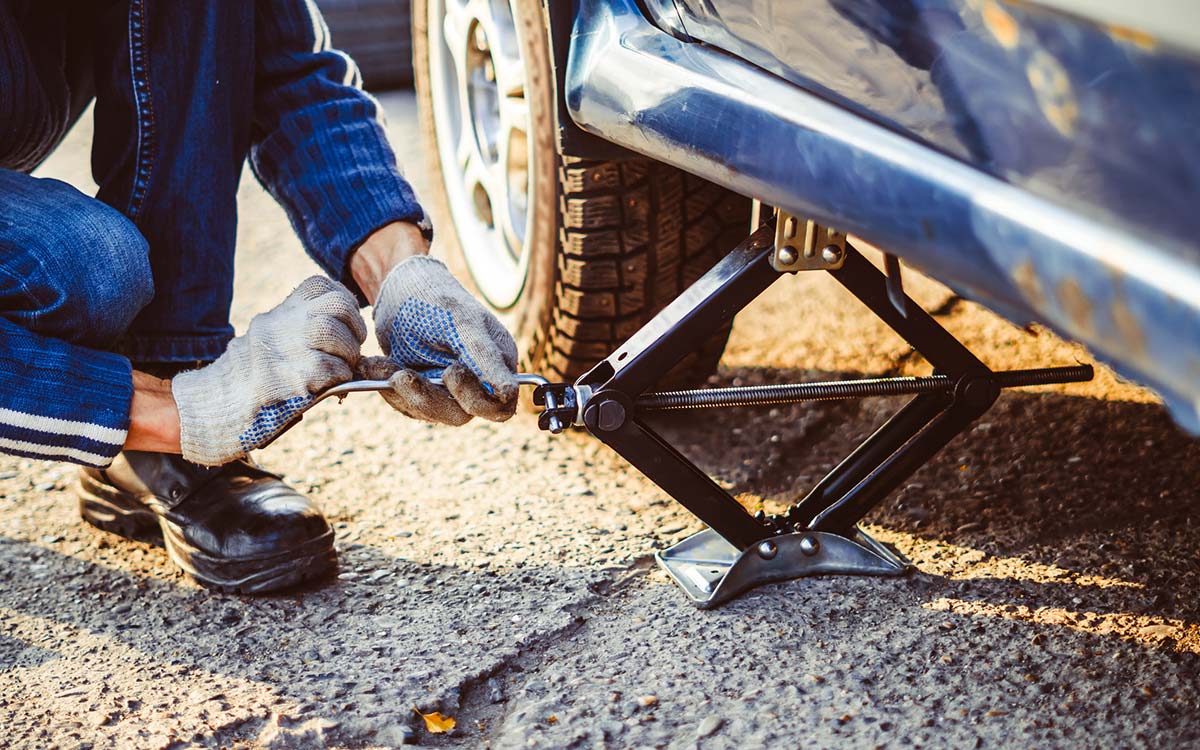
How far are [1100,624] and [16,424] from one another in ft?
4.26

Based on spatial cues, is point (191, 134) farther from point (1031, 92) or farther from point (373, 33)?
point (373, 33)

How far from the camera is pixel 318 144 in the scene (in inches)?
63.4

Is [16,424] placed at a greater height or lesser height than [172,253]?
lesser

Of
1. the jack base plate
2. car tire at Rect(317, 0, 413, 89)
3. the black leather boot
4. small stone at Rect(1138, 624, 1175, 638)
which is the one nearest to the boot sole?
the black leather boot

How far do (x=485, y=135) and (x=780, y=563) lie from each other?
1.12 meters

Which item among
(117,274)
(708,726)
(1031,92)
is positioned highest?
(1031,92)

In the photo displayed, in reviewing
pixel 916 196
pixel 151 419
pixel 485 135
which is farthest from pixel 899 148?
pixel 485 135

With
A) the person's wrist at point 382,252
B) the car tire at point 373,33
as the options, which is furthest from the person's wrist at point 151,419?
the car tire at point 373,33

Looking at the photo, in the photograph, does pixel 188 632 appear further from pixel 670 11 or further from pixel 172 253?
pixel 670 11

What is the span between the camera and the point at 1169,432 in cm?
181

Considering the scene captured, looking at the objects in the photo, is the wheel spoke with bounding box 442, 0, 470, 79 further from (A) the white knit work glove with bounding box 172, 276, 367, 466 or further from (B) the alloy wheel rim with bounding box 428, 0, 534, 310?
(A) the white knit work glove with bounding box 172, 276, 367, 466

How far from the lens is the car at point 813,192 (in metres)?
0.73

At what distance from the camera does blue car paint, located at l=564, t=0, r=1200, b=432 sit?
0.72 metres

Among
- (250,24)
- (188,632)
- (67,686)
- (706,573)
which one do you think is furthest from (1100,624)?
(250,24)
